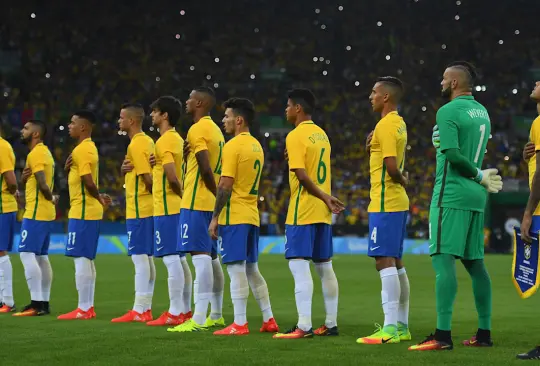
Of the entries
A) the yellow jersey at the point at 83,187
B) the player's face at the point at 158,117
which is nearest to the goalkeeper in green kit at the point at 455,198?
the player's face at the point at 158,117

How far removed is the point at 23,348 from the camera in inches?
323

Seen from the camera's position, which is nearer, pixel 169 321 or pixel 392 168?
pixel 392 168

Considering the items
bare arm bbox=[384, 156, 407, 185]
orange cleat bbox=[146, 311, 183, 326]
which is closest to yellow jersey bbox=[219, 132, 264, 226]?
bare arm bbox=[384, 156, 407, 185]

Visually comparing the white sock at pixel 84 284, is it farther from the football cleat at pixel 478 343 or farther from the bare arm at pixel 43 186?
the football cleat at pixel 478 343

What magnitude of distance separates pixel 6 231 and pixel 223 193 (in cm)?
448

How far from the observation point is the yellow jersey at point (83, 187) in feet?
37.2

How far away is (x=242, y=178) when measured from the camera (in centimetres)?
921

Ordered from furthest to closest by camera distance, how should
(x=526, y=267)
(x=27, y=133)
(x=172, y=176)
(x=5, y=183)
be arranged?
(x=5, y=183)
(x=27, y=133)
(x=172, y=176)
(x=526, y=267)

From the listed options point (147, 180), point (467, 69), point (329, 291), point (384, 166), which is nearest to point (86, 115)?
point (147, 180)

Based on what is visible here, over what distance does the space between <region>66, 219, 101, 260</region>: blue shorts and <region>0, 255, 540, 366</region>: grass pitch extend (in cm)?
84

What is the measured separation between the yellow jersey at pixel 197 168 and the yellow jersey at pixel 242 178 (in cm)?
48

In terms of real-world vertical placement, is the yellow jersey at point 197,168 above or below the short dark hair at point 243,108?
below

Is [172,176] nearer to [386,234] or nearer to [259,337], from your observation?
[259,337]

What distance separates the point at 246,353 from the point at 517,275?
246cm
